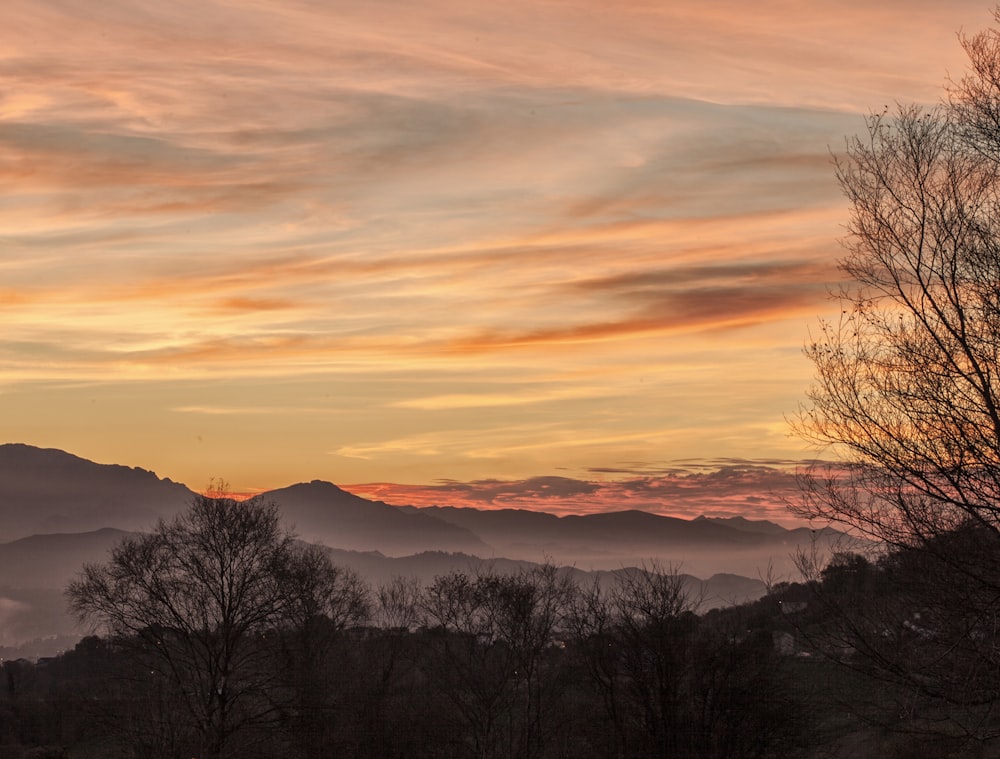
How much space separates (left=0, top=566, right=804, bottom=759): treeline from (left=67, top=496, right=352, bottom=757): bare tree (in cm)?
23

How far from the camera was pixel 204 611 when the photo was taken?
49.0m

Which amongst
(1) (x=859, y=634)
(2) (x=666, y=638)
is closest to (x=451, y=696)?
(2) (x=666, y=638)

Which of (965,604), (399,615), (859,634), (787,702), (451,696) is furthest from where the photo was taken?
(399,615)

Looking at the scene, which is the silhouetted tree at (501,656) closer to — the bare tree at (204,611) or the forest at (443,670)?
the forest at (443,670)

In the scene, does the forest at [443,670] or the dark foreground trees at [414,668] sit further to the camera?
the dark foreground trees at [414,668]

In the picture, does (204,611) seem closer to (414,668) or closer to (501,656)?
(501,656)

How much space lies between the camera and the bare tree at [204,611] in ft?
154

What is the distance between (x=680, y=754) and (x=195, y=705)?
25142 mm

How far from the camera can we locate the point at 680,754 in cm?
3738

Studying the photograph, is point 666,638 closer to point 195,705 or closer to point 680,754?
point 680,754

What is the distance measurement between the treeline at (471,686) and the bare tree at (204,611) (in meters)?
0.23

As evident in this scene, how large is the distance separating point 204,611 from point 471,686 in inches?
585

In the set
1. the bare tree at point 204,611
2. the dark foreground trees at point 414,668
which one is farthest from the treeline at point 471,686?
the bare tree at point 204,611

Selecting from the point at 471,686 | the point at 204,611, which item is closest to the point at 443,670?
the point at 471,686
